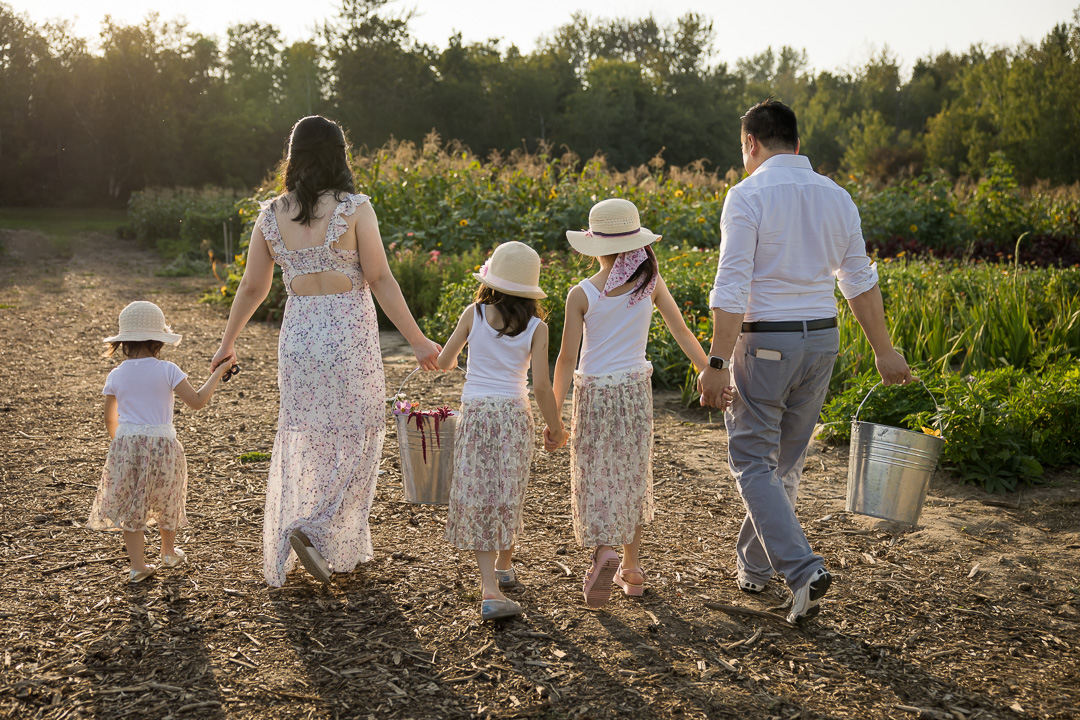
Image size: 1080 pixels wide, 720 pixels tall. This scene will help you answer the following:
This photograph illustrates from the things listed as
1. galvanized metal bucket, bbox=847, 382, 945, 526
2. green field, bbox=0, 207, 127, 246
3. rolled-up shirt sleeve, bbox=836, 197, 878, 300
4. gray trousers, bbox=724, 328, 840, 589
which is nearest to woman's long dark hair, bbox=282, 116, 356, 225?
gray trousers, bbox=724, 328, 840, 589

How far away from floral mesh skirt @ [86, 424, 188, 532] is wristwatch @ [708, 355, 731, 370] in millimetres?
2032

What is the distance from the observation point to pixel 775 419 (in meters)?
2.99

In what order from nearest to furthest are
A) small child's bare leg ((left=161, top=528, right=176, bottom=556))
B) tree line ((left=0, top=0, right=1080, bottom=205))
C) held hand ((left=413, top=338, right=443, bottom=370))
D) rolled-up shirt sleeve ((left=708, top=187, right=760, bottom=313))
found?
rolled-up shirt sleeve ((left=708, top=187, right=760, bottom=313)), held hand ((left=413, top=338, right=443, bottom=370)), small child's bare leg ((left=161, top=528, right=176, bottom=556)), tree line ((left=0, top=0, right=1080, bottom=205))

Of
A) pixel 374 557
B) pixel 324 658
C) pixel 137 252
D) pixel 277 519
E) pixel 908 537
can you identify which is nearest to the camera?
pixel 324 658

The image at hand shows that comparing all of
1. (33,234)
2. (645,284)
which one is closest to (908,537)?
(645,284)

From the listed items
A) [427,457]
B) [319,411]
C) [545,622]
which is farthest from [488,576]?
[319,411]

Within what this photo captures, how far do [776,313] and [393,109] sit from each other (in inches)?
1425

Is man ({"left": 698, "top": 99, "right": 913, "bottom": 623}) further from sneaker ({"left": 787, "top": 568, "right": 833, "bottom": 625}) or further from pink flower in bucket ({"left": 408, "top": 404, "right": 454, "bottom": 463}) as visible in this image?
pink flower in bucket ({"left": 408, "top": 404, "right": 454, "bottom": 463})

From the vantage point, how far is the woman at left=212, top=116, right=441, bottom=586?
10.2 feet

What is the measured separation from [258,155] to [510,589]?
3779 cm

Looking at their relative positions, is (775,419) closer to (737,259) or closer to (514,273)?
(737,259)

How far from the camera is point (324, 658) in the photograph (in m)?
2.74

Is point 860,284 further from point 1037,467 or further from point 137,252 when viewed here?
point 137,252

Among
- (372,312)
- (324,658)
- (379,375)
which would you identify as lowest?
(324,658)
